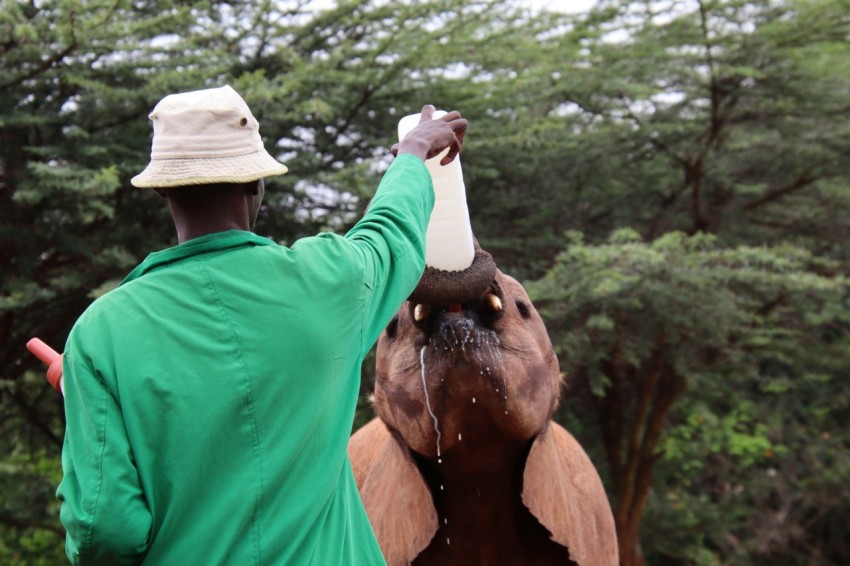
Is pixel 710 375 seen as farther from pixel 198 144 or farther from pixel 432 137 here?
pixel 198 144

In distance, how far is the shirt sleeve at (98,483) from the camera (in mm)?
1539

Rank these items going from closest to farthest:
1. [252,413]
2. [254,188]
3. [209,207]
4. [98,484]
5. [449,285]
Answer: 1. [98,484]
2. [252,413]
3. [209,207]
4. [254,188]
5. [449,285]

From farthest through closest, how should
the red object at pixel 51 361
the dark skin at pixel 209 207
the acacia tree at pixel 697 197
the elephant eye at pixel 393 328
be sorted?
the acacia tree at pixel 697 197
the elephant eye at pixel 393 328
the red object at pixel 51 361
the dark skin at pixel 209 207

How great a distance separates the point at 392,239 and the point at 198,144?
428 mm

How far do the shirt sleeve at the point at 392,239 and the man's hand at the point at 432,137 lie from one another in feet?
0.22

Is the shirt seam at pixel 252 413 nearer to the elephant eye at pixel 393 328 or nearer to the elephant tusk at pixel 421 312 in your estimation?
the elephant tusk at pixel 421 312

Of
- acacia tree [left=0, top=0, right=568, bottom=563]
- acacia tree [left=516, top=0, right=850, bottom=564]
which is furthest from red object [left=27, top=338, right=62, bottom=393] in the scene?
acacia tree [left=516, top=0, right=850, bottom=564]

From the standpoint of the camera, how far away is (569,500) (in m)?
3.24

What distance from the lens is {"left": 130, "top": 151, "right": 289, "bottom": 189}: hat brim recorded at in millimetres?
1719

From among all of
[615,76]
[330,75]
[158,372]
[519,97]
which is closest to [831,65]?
[615,76]

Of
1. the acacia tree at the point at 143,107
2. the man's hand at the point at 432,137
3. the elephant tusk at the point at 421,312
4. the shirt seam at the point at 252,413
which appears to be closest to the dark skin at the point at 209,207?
the shirt seam at the point at 252,413

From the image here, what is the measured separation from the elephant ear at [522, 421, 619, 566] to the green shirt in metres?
1.21

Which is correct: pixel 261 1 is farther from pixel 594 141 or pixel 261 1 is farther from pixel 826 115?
pixel 826 115

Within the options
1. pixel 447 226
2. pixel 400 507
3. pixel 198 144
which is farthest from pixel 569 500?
pixel 198 144
